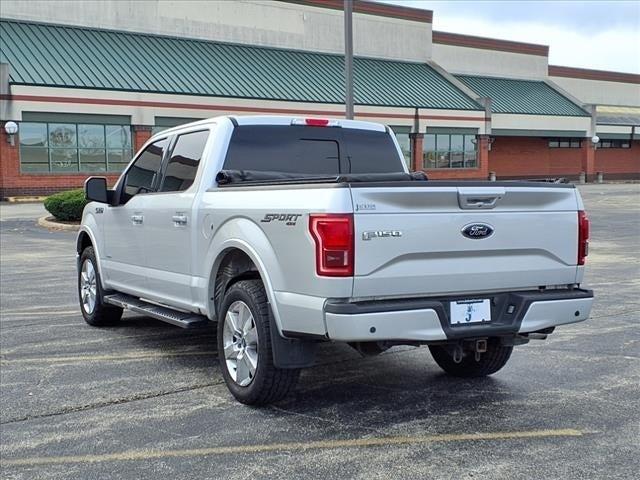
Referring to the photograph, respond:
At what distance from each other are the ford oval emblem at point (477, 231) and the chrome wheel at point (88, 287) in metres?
4.69

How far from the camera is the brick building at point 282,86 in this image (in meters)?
31.8

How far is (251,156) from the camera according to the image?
20.0ft

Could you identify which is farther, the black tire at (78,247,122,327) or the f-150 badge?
the black tire at (78,247,122,327)

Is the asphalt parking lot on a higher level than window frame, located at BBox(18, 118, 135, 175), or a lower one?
lower

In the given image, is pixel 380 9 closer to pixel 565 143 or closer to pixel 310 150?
pixel 565 143

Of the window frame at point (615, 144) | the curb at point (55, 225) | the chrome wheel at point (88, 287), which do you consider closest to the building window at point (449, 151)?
the window frame at point (615, 144)

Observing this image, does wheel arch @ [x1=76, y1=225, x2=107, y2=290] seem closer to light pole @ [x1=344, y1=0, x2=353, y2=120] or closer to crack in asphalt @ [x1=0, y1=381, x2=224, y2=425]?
crack in asphalt @ [x1=0, y1=381, x2=224, y2=425]

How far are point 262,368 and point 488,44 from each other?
51691 mm

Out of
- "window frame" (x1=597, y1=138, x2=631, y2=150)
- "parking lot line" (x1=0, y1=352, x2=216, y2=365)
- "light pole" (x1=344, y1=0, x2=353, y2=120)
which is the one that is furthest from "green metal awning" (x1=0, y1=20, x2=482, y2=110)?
"parking lot line" (x1=0, y1=352, x2=216, y2=365)

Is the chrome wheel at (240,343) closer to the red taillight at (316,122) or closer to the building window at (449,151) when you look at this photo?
the red taillight at (316,122)

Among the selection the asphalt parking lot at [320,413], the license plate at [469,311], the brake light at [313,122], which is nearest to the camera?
the asphalt parking lot at [320,413]

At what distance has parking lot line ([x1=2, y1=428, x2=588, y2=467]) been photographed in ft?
13.9

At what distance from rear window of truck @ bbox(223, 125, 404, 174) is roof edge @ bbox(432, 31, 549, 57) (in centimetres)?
4578

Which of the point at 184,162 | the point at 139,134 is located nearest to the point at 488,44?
the point at 139,134
